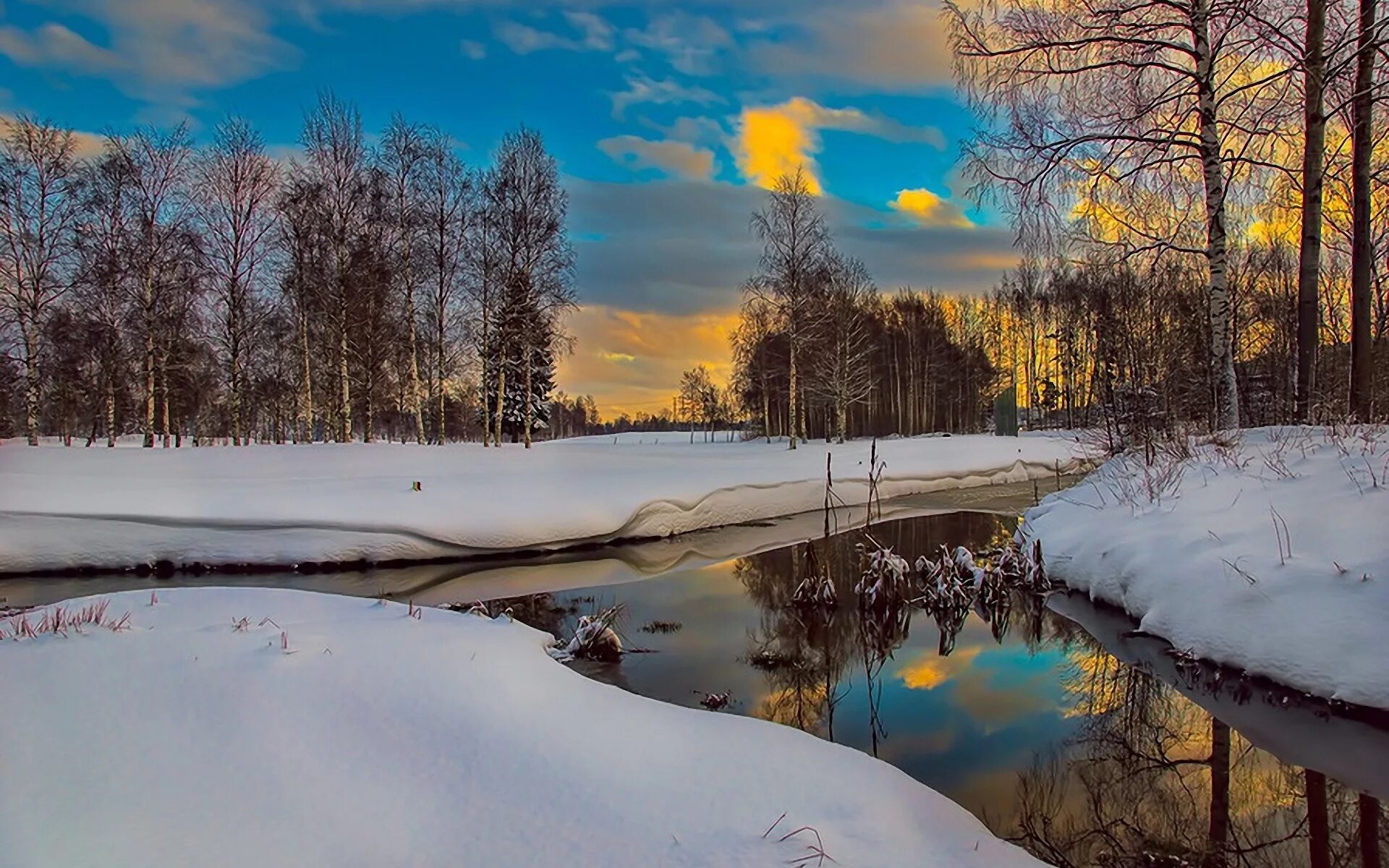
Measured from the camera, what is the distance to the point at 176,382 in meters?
28.5

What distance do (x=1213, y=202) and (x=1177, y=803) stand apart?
869 cm

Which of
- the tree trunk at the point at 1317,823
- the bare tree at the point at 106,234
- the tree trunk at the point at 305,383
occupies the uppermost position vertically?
the bare tree at the point at 106,234

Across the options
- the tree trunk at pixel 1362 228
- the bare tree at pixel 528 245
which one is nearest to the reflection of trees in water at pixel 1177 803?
the tree trunk at pixel 1362 228

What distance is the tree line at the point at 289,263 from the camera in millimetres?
19672

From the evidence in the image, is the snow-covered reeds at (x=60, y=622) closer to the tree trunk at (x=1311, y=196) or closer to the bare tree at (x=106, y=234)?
the tree trunk at (x=1311, y=196)

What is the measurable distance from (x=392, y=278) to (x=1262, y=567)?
897 inches

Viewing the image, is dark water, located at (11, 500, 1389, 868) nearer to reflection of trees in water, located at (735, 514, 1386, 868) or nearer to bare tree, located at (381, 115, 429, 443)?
reflection of trees in water, located at (735, 514, 1386, 868)

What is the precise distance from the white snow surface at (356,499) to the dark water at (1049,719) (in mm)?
4059

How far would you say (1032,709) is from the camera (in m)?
5.41

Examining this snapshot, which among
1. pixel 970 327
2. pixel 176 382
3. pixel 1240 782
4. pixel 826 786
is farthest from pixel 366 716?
pixel 970 327

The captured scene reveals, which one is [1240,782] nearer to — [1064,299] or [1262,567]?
[1262,567]

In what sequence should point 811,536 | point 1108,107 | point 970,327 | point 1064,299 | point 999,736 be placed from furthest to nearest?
point 970,327, point 1064,299, point 811,536, point 1108,107, point 999,736

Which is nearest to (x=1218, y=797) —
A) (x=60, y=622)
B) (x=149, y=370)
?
(x=60, y=622)

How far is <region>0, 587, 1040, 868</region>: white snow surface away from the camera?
2.58m
